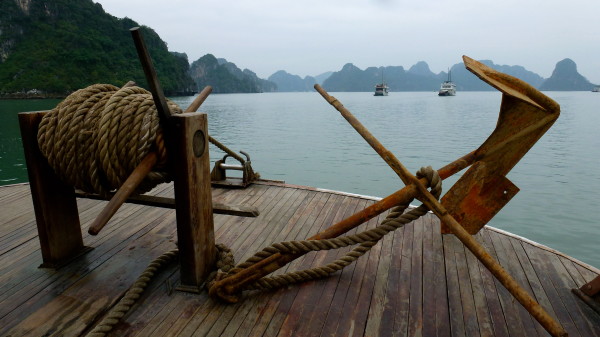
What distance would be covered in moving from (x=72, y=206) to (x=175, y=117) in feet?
4.34

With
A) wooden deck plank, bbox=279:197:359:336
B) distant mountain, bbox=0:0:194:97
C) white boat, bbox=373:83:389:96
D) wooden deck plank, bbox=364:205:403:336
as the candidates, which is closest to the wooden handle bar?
wooden deck plank, bbox=279:197:359:336

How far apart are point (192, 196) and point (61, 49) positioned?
322 ft

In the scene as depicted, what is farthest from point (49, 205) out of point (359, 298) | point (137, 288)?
point (359, 298)

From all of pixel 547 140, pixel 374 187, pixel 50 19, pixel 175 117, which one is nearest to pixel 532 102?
pixel 175 117

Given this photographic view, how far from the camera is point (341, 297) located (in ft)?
7.84

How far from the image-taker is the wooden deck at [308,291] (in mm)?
2092

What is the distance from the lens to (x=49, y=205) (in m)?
2.55

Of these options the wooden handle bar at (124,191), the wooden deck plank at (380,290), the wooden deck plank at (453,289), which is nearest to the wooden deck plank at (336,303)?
Answer: the wooden deck plank at (380,290)

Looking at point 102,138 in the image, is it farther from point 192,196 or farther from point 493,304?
point 493,304

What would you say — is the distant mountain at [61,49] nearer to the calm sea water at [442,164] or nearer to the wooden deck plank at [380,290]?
the calm sea water at [442,164]

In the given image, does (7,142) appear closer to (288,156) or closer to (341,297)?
(288,156)

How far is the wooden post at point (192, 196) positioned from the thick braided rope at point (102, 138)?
0.11m

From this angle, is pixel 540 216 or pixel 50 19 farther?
pixel 50 19

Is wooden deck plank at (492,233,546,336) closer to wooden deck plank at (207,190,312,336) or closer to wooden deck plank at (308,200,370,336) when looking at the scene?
wooden deck plank at (308,200,370,336)
